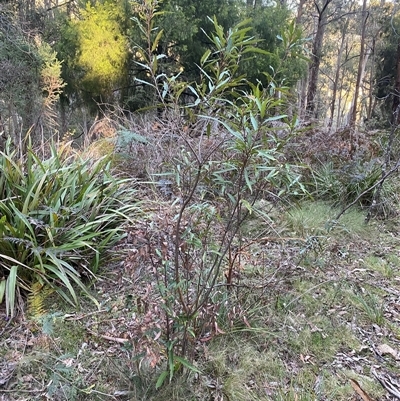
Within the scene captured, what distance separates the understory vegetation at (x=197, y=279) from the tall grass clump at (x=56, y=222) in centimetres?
1

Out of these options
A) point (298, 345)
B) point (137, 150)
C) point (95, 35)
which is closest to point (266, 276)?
point (298, 345)

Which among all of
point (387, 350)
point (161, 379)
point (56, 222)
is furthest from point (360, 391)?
point (56, 222)

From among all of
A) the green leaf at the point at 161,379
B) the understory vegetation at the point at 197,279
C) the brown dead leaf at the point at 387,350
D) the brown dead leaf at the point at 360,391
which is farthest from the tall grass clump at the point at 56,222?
the brown dead leaf at the point at 387,350

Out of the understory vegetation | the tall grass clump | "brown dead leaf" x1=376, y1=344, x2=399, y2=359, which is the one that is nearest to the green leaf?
the understory vegetation

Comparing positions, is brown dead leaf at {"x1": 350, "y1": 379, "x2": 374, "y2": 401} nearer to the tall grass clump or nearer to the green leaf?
the green leaf

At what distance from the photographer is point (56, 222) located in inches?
90.2

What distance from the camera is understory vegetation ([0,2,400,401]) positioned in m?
1.37

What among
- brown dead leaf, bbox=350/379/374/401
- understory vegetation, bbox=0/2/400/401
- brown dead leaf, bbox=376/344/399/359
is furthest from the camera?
brown dead leaf, bbox=376/344/399/359

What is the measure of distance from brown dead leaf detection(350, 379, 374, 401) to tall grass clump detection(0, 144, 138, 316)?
166 centimetres

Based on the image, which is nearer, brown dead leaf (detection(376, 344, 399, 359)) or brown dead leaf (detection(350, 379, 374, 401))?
brown dead leaf (detection(350, 379, 374, 401))

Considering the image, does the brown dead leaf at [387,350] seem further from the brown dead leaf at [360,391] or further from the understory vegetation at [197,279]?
the brown dead leaf at [360,391]

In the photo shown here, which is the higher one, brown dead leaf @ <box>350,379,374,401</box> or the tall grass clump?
Result: the tall grass clump

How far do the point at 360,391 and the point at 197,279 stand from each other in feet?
3.41

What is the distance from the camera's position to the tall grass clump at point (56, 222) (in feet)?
6.88
